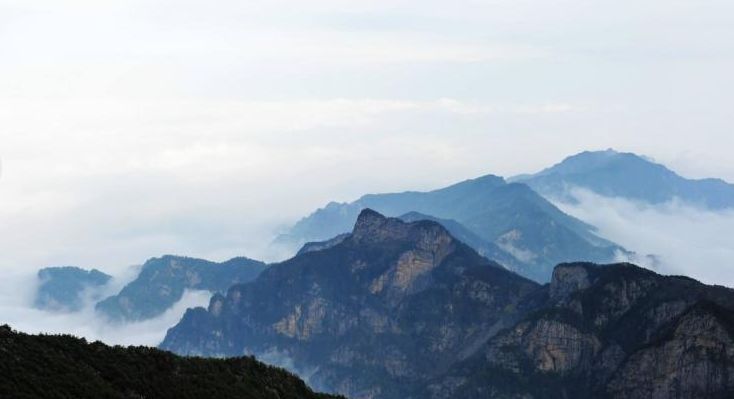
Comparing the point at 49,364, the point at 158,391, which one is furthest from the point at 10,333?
the point at 158,391

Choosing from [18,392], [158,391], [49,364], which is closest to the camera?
[18,392]

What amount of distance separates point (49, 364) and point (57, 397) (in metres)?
17.9

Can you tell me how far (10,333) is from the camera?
185750 millimetres

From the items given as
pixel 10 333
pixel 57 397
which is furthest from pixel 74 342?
A: pixel 57 397

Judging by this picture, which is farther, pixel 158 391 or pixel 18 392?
pixel 158 391

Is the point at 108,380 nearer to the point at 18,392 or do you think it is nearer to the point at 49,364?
the point at 49,364

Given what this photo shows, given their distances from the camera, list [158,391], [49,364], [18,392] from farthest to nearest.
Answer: [158,391]
[49,364]
[18,392]

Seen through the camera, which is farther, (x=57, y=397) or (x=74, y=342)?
(x=74, y=342)

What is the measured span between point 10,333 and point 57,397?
2981 centimetres

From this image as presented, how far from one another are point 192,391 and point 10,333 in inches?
1342

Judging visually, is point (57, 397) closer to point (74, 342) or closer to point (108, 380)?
point (108, 380)

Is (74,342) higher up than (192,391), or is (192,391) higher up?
(74,342)

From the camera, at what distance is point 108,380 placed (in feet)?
609

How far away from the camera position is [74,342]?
197875 mm
